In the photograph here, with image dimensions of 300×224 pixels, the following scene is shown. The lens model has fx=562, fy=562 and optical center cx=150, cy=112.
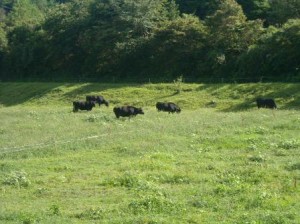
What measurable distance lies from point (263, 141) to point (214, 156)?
3634 millimetres

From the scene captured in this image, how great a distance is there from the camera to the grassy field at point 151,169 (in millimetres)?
14469

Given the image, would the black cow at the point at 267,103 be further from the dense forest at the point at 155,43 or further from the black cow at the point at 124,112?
the dense forest at the point at 155,43

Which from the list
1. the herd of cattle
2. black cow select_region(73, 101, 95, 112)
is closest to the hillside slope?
the herd of cattle

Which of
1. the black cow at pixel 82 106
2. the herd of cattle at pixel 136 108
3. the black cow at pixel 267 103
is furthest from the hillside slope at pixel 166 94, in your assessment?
the black cow at pixel 82 106

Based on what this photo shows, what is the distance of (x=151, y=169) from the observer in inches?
782

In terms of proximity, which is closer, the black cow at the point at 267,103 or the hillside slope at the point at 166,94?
the black cow at the point at 267,103

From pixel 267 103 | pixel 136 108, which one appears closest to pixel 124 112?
pixel 136 108

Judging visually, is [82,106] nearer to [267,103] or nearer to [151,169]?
[267,103]

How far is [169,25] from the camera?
65.4 m

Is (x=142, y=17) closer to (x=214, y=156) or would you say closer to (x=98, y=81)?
(x=98, y=81)

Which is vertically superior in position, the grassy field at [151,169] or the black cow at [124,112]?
the black cow at [124,112]

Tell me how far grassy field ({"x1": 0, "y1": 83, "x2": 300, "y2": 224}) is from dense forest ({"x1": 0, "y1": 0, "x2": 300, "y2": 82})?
22101 mm

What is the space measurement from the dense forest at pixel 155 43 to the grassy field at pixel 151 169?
22.1m

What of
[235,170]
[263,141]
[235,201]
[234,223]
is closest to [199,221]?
[234,223]
